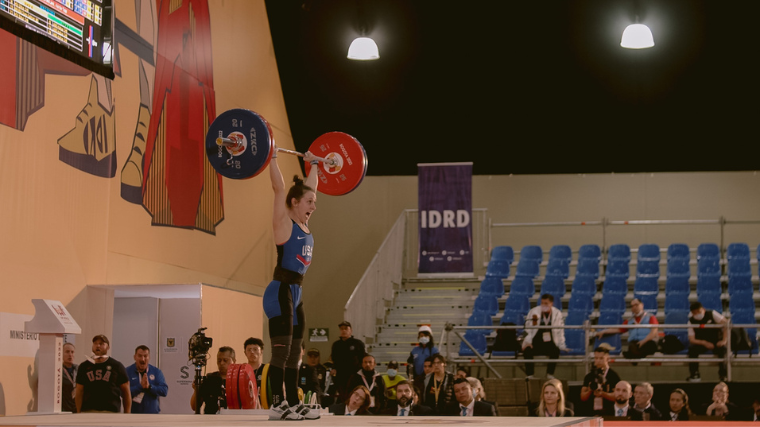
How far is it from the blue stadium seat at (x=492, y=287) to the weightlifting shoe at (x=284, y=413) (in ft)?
27.6

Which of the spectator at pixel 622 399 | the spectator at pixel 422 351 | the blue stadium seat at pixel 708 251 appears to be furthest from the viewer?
the blue stadium seat at pixel 708 251

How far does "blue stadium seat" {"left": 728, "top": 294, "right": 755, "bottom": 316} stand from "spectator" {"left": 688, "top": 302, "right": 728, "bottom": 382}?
4.58ft

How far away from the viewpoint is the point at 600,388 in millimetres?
8898

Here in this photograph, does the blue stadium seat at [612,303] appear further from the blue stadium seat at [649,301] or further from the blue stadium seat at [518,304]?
the blue stadium seat at [518,304]

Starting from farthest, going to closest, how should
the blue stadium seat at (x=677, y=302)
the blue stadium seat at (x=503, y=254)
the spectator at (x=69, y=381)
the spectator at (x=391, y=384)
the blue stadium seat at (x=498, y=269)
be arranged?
the blue stadium seat at (x=503, y=254) < the blue stadium seat at (x=498, y=269) < the blue stadium seat at (x=677, y=302) < the spectator at (x=391, y=384) < the spectator at (x=69, y=381)

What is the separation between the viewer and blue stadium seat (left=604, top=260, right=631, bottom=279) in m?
13.2

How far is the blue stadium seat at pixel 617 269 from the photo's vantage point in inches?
522

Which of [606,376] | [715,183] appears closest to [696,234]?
[715,183]

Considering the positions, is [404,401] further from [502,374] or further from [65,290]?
[502,374]

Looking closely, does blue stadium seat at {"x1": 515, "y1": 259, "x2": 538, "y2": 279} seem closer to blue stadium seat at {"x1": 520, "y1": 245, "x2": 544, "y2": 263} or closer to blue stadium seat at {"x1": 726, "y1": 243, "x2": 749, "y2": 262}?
blue stadium seat at {"x1": 520, "y1": 245, "x2": 544, "y2": 263}

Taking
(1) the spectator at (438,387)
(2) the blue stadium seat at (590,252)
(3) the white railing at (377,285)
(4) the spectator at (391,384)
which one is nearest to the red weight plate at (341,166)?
(1) the spectator at (438,387)

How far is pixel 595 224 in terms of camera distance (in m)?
14.4

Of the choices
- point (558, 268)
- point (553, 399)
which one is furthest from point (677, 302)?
point (553, 399)

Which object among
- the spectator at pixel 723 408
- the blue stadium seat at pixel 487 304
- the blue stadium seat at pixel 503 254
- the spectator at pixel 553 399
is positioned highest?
the blue stadium seat at pixel 503 254
